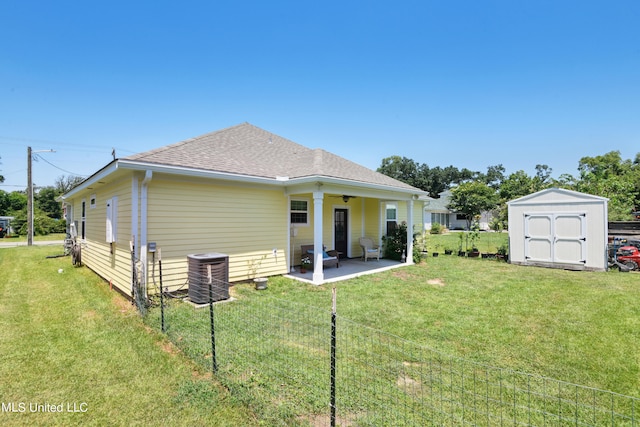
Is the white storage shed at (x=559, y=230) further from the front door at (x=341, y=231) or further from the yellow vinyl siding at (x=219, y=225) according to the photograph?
the yellow vinyl siding at (x=219, y=225)

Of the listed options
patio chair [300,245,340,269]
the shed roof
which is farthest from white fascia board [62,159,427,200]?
the shed roof

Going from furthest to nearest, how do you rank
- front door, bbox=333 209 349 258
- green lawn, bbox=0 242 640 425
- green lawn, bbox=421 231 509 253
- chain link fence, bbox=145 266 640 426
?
green lawn, bbox=421 231 509 253 < front door, bbox=333 209 349 258 < green lawn, bbox=0 242 640 425 < chain link fence, bbox=145 266 640 426

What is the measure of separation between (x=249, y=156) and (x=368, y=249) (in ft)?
19.0

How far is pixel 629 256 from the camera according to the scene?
9.06m

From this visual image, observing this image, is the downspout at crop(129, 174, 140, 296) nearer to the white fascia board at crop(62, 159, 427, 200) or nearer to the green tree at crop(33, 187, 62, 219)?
the white fascia board at crop(62, 159, 427, 200)

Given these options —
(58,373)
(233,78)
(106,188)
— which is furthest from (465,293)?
(233,78)

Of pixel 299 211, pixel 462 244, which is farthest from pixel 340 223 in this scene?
pixel 462 244

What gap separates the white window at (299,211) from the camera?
9.00m

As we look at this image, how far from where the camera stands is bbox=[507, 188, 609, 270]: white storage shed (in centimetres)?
881

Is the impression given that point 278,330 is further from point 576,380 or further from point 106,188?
point 106,188

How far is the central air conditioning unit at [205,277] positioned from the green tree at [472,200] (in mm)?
31569

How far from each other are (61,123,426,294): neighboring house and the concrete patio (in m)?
0.42

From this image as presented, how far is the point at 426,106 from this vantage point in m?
11.8

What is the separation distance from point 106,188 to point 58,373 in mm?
5949
